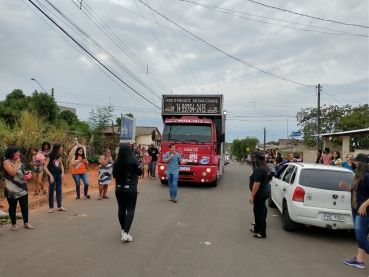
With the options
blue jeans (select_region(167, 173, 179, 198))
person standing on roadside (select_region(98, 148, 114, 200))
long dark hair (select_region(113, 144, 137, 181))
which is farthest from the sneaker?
person standing on roadside (select_region(98, 148, 114, 200))

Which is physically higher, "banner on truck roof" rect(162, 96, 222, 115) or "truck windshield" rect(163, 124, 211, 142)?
"banner on truck roof" rect(162, 96, 222, 115)

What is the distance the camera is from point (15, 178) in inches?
230

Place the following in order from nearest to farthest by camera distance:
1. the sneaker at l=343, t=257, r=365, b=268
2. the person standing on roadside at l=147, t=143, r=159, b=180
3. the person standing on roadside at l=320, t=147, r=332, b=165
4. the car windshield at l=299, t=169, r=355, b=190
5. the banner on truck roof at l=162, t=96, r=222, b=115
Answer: the sneaker at l=343, t=257, r=365, b=268 → the car windshield at l=299, t=169, r=355, b=190 → the person standing on roadside at l=320, t=147, r=332, b=165 → the banner on truck roof at l=162, t=96, r=222, b=115 → the person standing on roadside at l=147, t=143, r=159, b=180

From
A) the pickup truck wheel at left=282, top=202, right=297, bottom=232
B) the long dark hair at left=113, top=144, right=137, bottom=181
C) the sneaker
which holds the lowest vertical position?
the sneaker

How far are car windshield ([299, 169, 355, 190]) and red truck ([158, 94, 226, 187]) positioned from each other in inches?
232

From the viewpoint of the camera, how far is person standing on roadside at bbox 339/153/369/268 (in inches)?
173

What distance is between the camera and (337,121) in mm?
33688

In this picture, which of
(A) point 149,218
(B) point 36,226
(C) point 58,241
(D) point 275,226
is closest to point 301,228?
(D) point 275,226

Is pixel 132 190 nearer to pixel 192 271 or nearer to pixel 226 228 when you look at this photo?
pixel 192 271

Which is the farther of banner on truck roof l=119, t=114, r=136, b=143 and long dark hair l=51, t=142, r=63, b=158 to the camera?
banner on truck roof l=119, t=114, r=136, b=143

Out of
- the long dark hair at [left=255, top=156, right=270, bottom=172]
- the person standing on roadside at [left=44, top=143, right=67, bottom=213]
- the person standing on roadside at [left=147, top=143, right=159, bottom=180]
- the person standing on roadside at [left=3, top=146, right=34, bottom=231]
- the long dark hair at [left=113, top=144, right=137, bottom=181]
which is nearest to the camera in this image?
the long dark hair at [left=113, top=144, right=137, bottom=181]

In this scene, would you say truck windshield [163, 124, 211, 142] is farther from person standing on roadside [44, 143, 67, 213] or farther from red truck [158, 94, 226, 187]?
person standing on roadside [44, 143, 67, 213]

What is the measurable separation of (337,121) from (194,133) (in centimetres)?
2643

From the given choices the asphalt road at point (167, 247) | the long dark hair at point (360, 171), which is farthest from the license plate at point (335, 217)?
the long dark hair at point (360, 171)
